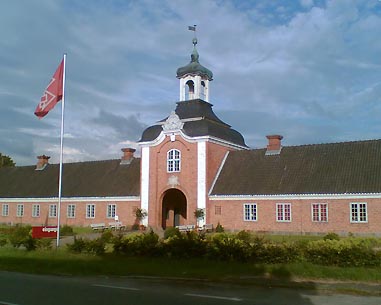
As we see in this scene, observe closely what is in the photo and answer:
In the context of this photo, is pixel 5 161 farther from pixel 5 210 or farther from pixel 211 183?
pixel 211 183

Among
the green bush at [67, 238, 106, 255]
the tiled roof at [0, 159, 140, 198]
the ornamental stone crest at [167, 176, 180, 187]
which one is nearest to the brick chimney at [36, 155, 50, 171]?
the tiled roof at [0, 159, 140, 198]

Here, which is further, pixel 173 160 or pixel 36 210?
pixel 36 210

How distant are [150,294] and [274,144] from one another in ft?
93.4

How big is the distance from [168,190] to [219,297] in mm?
28520

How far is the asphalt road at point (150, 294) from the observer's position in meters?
10.5

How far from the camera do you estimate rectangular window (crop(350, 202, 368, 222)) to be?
30.9 metres

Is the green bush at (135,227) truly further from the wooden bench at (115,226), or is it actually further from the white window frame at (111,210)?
the white window frame at (111,210)

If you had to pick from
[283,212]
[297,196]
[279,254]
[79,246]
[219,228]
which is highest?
[297,196]

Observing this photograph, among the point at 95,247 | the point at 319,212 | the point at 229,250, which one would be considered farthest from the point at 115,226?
the point at 229,250

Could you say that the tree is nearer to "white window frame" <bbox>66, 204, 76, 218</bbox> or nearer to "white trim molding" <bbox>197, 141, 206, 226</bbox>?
"white window frame" <bbox>66, 204, 76, 218</bbox>

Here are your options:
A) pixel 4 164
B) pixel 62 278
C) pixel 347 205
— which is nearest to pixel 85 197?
pixel 347 205

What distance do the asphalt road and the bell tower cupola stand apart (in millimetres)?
29082

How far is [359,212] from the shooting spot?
3106 centimetres

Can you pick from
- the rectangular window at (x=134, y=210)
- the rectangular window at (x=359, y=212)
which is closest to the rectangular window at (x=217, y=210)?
the rectangular window at (x=134, y=210)
